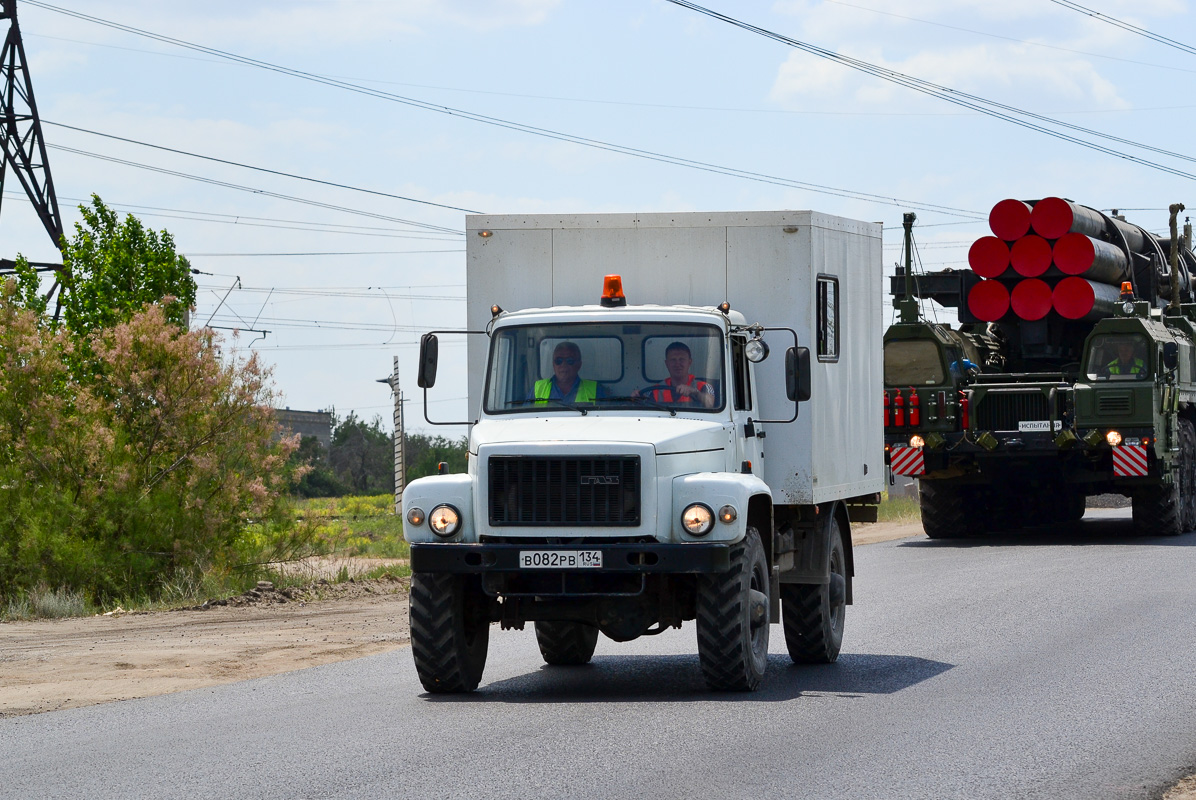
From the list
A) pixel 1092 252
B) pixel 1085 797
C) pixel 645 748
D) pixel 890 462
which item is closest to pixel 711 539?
pixel 645 748

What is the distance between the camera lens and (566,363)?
1092cm

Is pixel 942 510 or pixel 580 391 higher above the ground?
pixel 580 391

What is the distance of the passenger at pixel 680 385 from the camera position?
35.4ft

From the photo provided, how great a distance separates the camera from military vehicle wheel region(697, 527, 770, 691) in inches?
401

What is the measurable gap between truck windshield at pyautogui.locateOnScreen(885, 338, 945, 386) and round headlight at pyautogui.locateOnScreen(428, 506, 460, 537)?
15980 mm

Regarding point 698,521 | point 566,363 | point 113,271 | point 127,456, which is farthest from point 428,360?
point 113,271

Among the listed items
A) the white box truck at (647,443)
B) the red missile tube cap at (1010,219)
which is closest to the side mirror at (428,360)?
the white box truck at (647,443)

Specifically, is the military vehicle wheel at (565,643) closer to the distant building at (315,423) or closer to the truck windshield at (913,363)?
the truck windshield at (913,363)

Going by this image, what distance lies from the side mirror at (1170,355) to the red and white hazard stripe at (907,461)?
12.3 feet

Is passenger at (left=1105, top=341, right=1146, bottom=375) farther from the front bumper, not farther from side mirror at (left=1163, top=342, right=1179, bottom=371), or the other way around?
the front bumper

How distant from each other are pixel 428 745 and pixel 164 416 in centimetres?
1225

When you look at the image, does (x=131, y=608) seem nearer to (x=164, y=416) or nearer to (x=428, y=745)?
(x=164, y=416)

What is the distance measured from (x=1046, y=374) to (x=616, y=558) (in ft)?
54.7

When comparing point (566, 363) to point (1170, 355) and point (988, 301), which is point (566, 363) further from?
point (988, 301)
